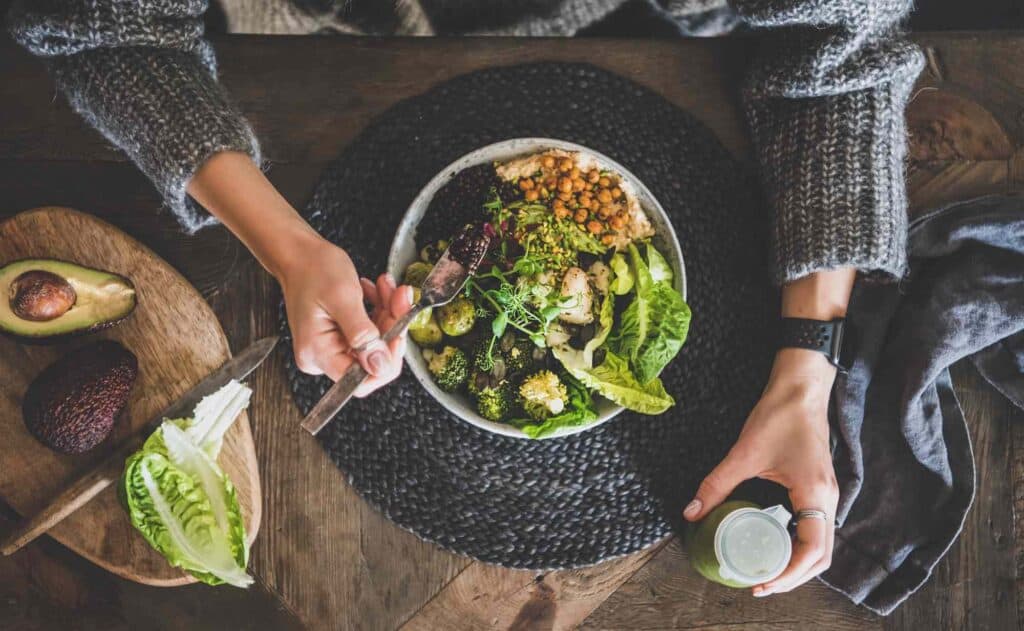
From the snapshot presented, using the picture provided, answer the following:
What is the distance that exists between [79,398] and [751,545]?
40.6 inches

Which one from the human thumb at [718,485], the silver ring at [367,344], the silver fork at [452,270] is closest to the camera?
the silver ring at [367,344]

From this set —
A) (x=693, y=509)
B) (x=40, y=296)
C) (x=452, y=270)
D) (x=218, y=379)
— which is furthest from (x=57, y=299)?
(x=693, y=509)

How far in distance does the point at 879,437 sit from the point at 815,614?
0.33 m

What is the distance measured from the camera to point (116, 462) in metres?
1.22

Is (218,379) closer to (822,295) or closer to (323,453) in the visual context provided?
(323,453)

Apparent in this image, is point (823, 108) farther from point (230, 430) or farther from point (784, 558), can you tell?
point (230, 430)

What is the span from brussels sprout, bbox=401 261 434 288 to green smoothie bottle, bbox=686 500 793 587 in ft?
1.94

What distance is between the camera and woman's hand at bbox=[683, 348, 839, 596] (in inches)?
47.1

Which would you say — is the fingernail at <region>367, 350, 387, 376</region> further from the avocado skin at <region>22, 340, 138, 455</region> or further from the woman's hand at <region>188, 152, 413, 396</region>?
the avocado skin at <region>22, 340, 138, 455</region>

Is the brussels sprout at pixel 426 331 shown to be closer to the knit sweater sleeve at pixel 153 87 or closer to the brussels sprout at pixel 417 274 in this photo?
the brussels sprout at pixel 417 274

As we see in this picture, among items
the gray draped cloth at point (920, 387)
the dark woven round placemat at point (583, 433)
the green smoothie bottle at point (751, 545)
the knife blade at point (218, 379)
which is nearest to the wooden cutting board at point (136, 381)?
the knife blade at point (218, 379)

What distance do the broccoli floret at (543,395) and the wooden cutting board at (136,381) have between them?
471mm

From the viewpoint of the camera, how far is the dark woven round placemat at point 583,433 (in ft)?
4.13

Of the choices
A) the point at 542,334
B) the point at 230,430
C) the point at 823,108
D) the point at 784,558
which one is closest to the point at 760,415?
the point at 784,558
